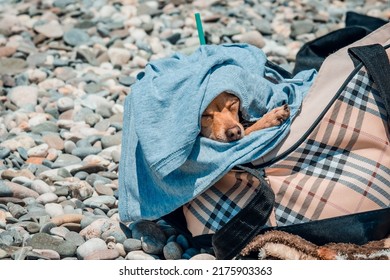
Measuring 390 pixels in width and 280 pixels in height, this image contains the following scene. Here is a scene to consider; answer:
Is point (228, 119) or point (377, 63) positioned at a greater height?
point (377, 63)

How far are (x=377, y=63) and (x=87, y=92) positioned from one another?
9.23 feet

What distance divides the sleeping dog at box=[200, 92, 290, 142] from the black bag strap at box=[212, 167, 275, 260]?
22 cm

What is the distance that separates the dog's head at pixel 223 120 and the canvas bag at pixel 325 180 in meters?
0.19

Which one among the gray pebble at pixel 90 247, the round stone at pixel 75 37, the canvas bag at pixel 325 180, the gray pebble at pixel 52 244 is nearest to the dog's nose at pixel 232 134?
the canvas bag at pixel 325 180

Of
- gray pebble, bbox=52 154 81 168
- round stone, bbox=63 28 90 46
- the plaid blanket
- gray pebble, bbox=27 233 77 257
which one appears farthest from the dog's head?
round stone, bbox=63 28 90 46

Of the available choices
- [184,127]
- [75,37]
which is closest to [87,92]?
[75,37]

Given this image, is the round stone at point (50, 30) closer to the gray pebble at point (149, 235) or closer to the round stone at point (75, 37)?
the round stone at point (75, 37)

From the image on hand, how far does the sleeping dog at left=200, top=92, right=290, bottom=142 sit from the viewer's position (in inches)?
146

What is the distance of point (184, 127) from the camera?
3648mm

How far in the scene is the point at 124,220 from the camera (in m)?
3.99

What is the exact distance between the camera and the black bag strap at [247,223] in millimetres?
3600

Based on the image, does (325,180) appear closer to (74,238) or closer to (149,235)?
(149,235)

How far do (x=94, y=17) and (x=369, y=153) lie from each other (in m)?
4.39
